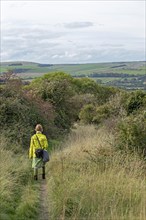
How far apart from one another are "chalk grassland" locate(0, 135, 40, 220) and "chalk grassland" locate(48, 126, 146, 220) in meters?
0.45

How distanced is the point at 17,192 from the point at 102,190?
2271 millimetres

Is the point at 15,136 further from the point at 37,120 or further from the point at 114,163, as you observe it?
the point at 114,163

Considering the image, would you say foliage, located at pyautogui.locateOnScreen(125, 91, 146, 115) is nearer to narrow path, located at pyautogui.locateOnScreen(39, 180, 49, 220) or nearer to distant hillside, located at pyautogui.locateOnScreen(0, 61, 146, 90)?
narrow path, located at pyautogui.locateOnScreen(39, 180, 49, 220)

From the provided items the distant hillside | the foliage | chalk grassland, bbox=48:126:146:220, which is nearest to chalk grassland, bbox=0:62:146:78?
the distant hillside

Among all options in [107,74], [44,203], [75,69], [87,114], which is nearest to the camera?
[44,203]

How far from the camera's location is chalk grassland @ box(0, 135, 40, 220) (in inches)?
338

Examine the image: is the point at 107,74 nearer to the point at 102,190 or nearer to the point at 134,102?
the point at 134,102

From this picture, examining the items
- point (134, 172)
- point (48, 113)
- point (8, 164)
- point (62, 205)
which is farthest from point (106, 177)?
point (48, 113)

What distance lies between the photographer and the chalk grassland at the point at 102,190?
837 centimetres

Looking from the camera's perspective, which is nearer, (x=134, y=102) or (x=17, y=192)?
(x=17, y=192)

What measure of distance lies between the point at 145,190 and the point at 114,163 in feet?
7.01

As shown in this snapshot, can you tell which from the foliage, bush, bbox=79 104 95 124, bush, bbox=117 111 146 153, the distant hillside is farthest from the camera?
the distant hillside

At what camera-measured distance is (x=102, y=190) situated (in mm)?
9516

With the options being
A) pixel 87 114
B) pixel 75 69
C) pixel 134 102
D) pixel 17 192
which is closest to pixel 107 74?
pixel 75 69
